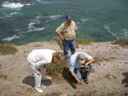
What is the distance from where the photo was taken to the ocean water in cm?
1720

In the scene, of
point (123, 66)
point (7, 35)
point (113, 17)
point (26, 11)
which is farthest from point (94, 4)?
point (123, 66)

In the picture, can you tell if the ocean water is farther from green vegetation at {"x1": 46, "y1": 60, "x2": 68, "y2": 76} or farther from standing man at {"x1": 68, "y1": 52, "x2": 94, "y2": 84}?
standing man at {"x1": 68, "y1": 52, "x2": 94, "y2": 84}

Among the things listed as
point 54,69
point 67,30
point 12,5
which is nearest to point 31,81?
point 54,69

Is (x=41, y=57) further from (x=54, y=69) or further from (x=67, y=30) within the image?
(x=67, y=30)

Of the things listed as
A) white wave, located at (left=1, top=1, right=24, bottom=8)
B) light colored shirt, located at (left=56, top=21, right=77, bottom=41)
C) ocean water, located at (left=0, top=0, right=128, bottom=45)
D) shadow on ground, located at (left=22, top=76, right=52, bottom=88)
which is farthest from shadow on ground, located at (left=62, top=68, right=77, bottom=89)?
white wave, located at (left=1, top=1, right=24, bottom=8)

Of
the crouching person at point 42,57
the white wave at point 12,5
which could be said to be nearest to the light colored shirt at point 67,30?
the crouching person at point 42,57

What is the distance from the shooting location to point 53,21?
21.1 meters

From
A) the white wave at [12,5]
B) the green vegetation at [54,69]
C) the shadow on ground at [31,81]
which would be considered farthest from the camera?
the white wave at [12,5]

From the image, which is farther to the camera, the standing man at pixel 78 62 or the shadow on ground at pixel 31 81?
the shadow on ground at pixel 31 81

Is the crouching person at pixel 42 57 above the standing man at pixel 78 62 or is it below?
above

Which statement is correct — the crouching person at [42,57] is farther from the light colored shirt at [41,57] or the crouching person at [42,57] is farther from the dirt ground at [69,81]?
the dirt ground at [69,81]

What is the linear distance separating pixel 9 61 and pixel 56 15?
704 inches

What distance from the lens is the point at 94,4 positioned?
3064cm

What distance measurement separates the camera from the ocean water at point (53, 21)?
17.2m
